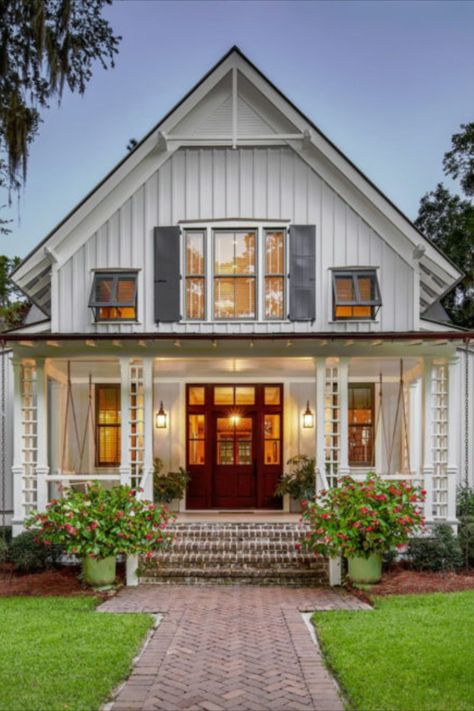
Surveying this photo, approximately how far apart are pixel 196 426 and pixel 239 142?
575 cm

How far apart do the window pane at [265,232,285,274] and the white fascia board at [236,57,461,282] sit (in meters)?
1.54

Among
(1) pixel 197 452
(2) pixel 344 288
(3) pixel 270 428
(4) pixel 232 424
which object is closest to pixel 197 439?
(1) pixel 197 452

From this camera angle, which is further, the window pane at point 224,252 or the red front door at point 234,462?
→ the red front door at point 234,462

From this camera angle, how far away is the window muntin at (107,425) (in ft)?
47.7

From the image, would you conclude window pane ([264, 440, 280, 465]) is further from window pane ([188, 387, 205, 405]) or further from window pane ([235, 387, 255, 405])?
window pane ([188, 387, 205, 405])

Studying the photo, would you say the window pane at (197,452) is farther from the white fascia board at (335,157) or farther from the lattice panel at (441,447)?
the white fascia board at (335,157)

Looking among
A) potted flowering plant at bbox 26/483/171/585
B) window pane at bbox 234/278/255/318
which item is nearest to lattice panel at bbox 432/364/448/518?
window pane at bbox 234/278/255/318

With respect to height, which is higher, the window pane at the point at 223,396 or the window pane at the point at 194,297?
the window pane at the point at 194,297

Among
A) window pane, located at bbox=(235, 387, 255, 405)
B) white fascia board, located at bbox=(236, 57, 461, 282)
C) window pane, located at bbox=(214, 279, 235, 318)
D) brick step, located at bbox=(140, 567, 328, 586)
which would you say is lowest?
brick step, located at bbox=(140, 567, 328, 586)

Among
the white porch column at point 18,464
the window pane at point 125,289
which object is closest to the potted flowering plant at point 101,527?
the white porch column at point 18,464

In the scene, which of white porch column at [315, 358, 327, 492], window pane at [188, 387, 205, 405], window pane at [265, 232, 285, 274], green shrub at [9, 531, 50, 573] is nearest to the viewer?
green shrub at [9, 531, 50, 573]

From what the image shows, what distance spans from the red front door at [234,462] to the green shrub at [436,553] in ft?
14.3

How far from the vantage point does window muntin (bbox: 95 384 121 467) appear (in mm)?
14531

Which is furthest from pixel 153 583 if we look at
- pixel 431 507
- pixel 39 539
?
pixel 431 507
